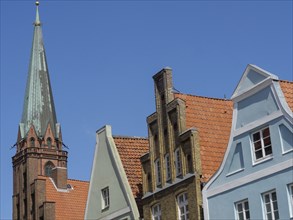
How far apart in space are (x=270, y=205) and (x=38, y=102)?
7757cm

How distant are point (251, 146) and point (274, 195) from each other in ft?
7.89

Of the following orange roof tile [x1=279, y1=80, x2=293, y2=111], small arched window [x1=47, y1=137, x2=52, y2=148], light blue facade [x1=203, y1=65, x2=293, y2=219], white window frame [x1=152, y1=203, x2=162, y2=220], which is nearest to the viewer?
light blue facade [x1=203, y1=65, x2=293, y2=219]

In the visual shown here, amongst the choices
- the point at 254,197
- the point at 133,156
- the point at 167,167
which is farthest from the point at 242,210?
the point at 133,156

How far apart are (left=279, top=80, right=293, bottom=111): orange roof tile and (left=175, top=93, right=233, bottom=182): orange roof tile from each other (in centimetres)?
567

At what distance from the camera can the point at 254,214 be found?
28688mm

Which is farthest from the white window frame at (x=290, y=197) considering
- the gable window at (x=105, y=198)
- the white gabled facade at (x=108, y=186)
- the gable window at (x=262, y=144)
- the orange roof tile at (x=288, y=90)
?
the gable window at (x=105, y=198)

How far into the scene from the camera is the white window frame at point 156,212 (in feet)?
117

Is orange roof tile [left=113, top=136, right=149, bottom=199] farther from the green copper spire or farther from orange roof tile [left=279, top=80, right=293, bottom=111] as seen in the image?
the green copper spire

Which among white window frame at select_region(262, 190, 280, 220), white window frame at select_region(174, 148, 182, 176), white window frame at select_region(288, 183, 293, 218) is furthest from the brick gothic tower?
white window frame at select_region(288, 183, 293, 218)

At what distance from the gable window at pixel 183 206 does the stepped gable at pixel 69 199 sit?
22.0 metres

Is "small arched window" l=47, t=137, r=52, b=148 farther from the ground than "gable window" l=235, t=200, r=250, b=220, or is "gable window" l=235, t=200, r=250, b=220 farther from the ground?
"small arched window" l=47, t=137, r=52, b=148

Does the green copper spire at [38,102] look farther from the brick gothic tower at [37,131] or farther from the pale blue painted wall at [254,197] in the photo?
the pale blue painted wall at [254,197]

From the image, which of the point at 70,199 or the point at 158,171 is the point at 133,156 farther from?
the point at 70,199

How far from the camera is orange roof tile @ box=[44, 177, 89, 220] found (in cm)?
5578
